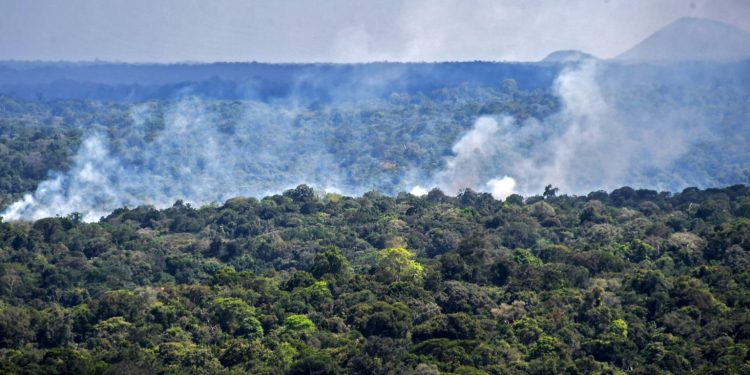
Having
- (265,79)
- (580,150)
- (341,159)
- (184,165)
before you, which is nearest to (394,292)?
(580,150)

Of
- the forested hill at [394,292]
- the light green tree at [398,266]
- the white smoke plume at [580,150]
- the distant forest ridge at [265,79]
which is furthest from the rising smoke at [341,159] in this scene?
the light green tree at [398,266]

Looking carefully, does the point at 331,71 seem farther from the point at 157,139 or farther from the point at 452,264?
the point at 452,264

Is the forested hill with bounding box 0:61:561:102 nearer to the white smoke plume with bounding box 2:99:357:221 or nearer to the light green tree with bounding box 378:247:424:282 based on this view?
the white smoke plume with bounding box 2:99:357:221

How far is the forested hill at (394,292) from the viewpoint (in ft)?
217

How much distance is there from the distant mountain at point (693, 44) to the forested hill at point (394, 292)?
36.2 meters

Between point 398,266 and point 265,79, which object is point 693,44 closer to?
point 265,79

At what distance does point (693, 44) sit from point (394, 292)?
80.7 m

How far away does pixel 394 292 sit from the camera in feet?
257

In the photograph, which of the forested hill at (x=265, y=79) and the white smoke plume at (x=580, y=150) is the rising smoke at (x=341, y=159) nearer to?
the white smoke plume at (x=580, y=150)

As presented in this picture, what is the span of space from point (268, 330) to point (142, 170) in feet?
273

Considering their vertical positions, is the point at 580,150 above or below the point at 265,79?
below

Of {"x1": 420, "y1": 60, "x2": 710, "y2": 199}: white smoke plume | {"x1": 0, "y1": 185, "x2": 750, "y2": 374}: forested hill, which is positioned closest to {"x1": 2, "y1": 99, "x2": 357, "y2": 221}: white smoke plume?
{"x1": 420, "y1": 60, "x2": 710, "y2": 199}: white smoke plume

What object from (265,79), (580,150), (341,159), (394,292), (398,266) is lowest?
(394,292)

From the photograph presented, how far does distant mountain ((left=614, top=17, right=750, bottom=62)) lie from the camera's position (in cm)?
14725
